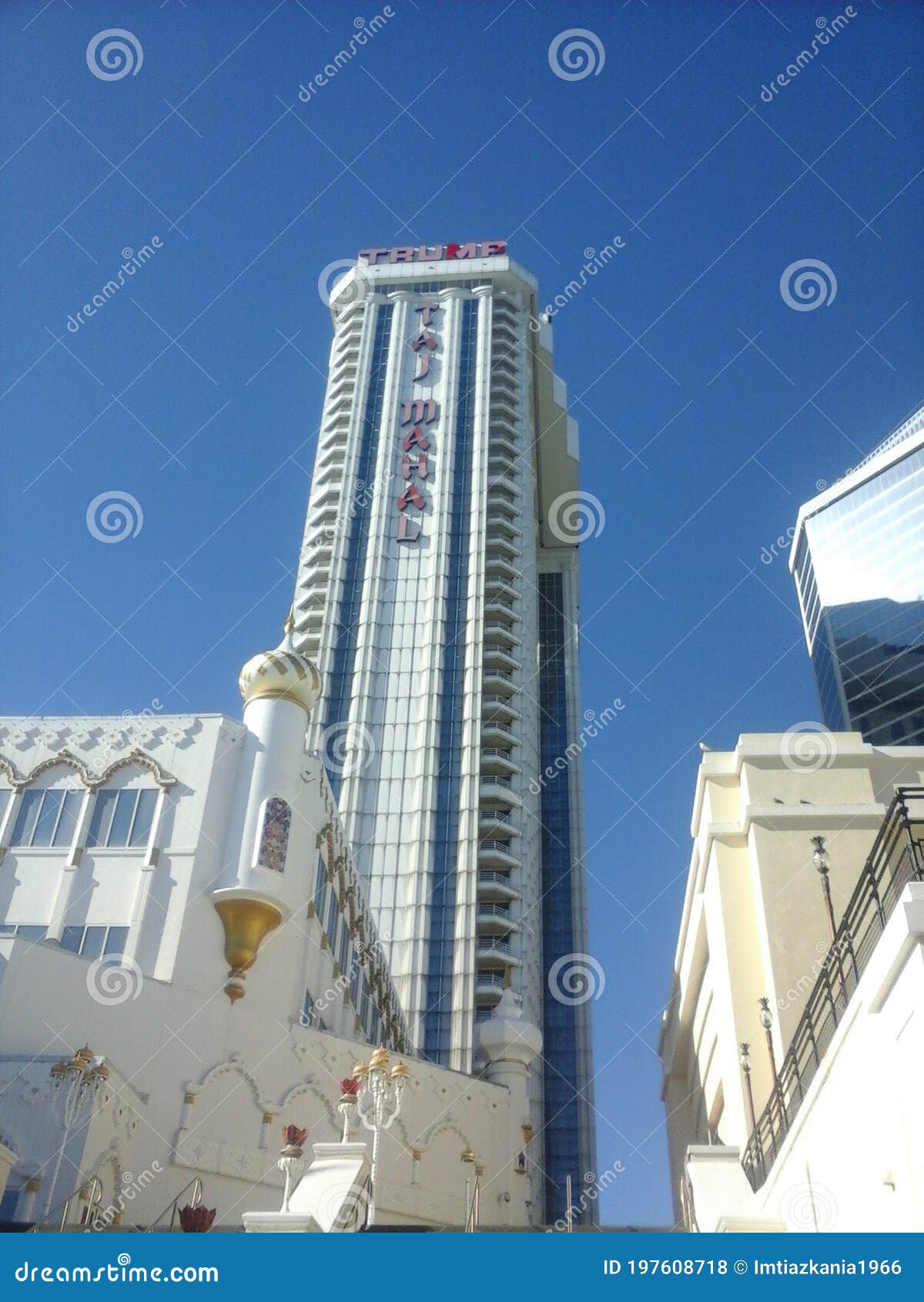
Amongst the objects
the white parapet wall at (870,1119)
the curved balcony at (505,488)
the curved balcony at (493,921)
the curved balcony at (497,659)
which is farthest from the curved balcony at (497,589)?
the white parapet wall at (870,1119)

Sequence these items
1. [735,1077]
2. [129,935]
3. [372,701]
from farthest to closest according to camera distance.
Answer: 1. [372,701]
2. [129,935]
3. [735,1077]

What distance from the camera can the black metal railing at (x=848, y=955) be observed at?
11.2m

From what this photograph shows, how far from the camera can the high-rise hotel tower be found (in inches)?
2486

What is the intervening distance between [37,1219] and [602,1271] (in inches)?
518

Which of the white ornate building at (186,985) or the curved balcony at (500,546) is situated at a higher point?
the curved balcony at (500,546)

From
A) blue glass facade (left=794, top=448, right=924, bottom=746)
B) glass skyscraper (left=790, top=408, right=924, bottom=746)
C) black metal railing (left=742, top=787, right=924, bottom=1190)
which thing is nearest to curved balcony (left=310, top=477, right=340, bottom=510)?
blue glass facade (left=794, top=448, right=924, bottom=746)

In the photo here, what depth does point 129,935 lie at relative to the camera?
24.9 metres

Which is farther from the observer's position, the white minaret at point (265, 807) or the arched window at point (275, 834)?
the arched window at point (275, 834)

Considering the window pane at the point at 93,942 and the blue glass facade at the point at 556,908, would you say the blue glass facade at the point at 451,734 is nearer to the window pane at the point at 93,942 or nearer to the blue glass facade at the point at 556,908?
the blue glass facade at the point at 556,908

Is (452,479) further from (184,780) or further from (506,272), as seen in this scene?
(184,780)

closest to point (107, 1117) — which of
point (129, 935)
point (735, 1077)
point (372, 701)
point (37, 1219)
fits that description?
point (37, 1219)

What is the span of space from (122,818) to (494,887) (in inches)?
1619

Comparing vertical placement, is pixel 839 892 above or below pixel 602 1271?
above

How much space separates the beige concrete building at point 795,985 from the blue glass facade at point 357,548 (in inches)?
1487
